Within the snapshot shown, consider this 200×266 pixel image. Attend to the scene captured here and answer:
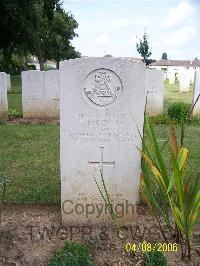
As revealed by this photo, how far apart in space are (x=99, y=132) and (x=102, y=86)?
423 mm

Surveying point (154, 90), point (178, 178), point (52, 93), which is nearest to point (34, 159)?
point (178, 178)

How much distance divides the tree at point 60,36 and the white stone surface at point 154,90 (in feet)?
80.3

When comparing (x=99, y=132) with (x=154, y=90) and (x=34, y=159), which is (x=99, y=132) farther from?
(x=154, y=90)

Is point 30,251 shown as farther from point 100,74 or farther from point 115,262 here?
point 100,74

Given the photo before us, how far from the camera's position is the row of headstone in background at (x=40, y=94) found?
9.45 meters

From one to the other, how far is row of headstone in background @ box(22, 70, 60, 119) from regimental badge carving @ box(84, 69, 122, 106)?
6.25 m

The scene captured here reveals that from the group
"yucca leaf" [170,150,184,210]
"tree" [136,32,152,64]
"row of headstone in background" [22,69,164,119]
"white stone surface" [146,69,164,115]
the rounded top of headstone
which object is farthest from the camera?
"tree" [136,32,152,64]

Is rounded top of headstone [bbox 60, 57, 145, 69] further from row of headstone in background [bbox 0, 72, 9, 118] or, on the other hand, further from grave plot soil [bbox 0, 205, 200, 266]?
row of headstone in background [bbox 0, 72, 9, 118]

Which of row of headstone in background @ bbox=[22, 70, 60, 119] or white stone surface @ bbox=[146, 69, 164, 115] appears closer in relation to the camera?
row of headstone in background @ bbox=[22, 70, 60, 119]

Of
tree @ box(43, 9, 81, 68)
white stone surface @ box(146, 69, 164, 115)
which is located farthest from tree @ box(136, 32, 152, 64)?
white stone surface @ box(146, 69, 164, 115)

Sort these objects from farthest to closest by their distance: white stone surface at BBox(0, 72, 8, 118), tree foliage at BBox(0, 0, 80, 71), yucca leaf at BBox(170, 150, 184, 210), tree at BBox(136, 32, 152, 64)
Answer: tree at BBox(136, 32, 152, 64) < tree foliage at BBox(0, 0, 80, 71) < white stone surface at BBox(0, 72, 8, 118) < yucca leaf at BBox(170, 150, 184, 210)

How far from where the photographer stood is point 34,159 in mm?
5918

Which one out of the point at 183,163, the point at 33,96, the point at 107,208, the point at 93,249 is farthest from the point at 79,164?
the point at 33,96

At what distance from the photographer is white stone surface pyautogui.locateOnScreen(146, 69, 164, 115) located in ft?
32.5
